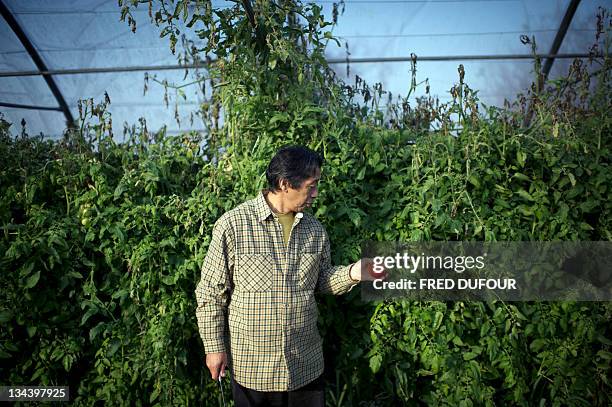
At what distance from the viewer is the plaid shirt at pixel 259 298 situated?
2.09 m

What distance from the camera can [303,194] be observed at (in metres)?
2.10

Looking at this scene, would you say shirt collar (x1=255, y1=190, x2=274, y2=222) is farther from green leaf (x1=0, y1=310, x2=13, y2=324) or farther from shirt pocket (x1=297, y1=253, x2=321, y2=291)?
green leaf (x1=0, y1=310, x2=13, y2=324)

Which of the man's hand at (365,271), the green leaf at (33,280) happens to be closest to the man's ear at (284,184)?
the man's hand at (365,271)

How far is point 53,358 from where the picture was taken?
2676 millimetres

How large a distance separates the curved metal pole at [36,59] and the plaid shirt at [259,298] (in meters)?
3.15

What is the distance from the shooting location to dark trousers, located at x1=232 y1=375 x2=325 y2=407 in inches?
84.3

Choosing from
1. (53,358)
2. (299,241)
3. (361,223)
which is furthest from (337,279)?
(53,358)

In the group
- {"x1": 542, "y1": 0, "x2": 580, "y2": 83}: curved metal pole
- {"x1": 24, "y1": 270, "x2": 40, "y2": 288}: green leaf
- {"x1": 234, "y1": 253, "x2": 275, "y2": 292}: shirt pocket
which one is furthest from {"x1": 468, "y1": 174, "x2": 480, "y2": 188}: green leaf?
{"x1": 542, "y1": 0, "x2": 580, "y2": 83}: curved metal pole

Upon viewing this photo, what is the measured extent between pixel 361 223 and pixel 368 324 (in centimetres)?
47

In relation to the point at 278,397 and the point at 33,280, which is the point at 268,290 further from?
the point at 33,280

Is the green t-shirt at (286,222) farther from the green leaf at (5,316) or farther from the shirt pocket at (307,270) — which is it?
the green leaf at (5,316)

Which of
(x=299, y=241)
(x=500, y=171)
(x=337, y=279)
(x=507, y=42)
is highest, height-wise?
(x=507, y=42)

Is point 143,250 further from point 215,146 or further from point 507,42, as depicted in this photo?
point 507,42

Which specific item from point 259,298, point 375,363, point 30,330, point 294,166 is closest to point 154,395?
point 30,330
